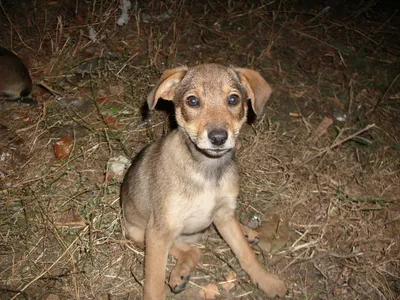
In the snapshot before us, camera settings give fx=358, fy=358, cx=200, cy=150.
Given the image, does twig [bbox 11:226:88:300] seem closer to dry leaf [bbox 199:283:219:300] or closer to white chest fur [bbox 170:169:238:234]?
white chest fur [bbox 170:169:238:234]

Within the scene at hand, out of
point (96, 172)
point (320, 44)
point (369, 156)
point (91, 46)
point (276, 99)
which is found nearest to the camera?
point (96, 172)

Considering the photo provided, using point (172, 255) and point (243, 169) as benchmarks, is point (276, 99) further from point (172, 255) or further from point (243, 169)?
point (172, 255)

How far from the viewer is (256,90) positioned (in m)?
3.40

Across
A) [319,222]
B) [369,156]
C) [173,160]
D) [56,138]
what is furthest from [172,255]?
[369,156]

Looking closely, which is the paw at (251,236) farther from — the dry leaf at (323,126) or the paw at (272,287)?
the dry leaf at (323,126)

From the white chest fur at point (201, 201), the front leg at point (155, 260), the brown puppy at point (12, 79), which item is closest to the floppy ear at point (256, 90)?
the white chest fur at point (201, 201)

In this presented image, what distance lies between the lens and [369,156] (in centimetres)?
552

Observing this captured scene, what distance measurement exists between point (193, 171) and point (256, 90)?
98 centimetres

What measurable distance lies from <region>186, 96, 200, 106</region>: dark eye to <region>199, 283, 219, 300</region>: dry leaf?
2096mm

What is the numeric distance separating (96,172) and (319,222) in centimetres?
308

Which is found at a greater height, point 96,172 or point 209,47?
point 209,47

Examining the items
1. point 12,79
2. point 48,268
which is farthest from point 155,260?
point 12,79

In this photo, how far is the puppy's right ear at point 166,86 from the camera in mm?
3295

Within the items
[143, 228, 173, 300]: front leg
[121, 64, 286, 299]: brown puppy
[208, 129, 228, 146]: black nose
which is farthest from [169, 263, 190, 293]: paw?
[208, 129, 228, 146]: black nose
